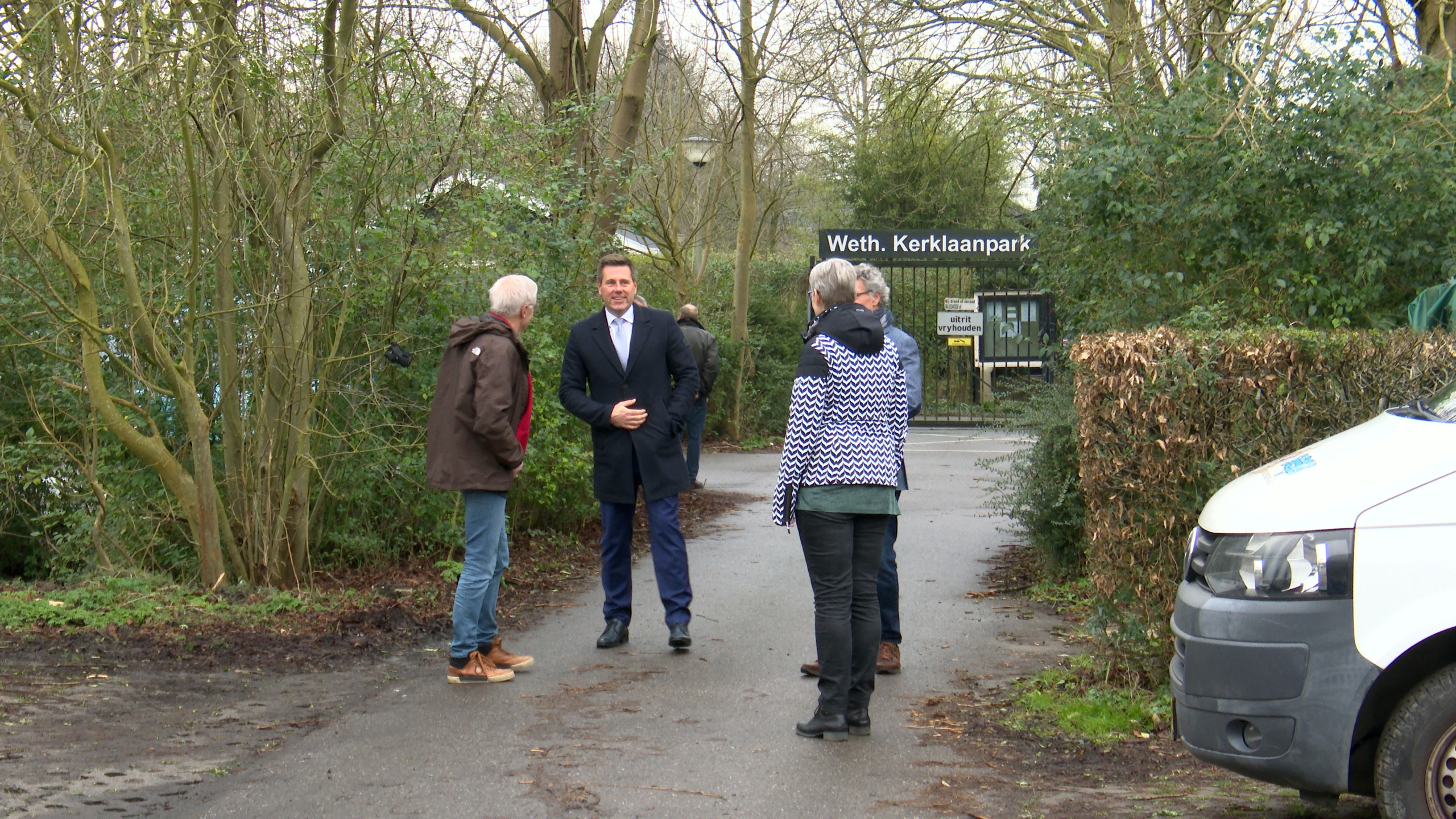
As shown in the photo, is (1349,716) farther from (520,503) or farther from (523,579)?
(520,503)

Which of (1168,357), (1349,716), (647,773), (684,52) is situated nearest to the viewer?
(1349,716)

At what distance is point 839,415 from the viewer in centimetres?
504

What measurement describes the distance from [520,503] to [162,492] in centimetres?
246

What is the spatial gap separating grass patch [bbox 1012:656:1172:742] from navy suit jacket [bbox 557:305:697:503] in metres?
1.99

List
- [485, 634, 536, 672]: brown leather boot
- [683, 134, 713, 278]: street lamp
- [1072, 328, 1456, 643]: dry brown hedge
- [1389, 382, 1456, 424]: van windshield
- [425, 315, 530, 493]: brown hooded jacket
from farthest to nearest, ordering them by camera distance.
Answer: [683, 134, 713, 278]: street lamp
[485, 634, 536, 672]: brown leather boot
[425, 315, 530, 493]: brown hooded jacket
[1072, 328, 1456, 643]: dry brown hedge
[1389, 382, 1456, 424]: van windshield

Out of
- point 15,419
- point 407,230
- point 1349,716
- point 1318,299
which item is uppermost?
point 407,230

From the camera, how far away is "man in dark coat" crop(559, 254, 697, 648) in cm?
651

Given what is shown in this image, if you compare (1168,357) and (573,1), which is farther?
(573,1)

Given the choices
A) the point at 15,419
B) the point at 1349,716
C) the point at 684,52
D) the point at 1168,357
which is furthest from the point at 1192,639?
the point at 684,52

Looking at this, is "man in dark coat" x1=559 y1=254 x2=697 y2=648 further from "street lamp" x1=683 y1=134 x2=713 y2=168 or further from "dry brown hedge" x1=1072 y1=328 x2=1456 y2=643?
"street lamp" x1=683 y1=134 x2=713 y2=168

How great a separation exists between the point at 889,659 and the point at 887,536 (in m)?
0.65

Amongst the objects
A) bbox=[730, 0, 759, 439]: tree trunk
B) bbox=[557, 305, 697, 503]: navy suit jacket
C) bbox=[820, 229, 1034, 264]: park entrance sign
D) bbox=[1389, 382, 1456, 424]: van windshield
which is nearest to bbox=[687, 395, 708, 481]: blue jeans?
bbox=[730, 0, 759, 439]: tree trunk

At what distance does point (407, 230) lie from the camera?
302 inches

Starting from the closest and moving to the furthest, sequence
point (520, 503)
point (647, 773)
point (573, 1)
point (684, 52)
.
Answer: point (647, 773), point (520, 503), point (573, 1), point (684, 52)
